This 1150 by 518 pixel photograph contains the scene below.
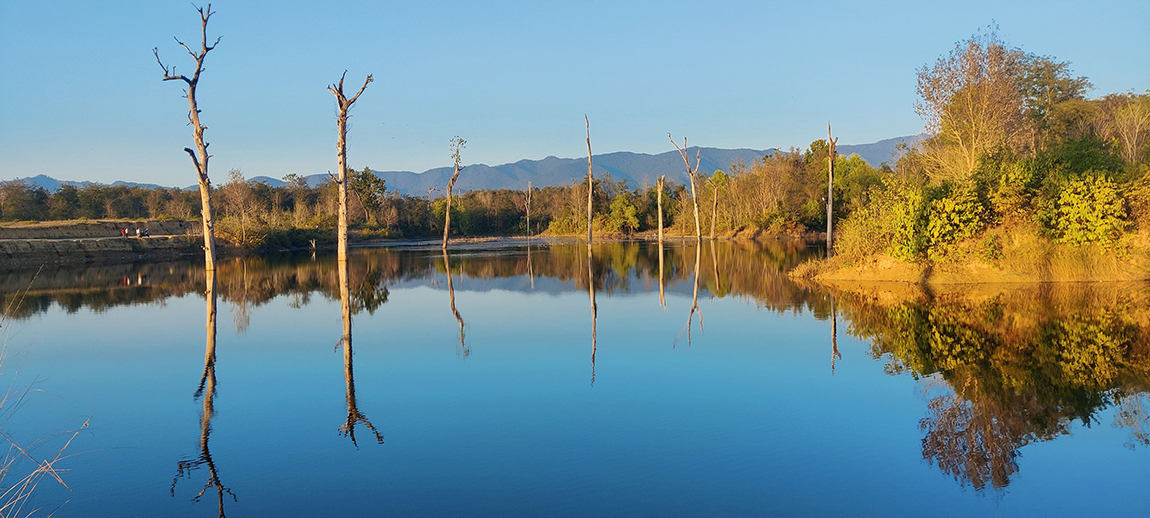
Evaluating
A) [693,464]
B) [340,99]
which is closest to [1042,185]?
[693,464]

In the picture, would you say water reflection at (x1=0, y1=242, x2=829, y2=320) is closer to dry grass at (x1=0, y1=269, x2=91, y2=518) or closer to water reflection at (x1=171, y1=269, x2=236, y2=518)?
water reflection at (x1=171, y1=269, x2=236, y2=518)

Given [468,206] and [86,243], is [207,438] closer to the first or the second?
[86,243]

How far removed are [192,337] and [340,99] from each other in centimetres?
1722

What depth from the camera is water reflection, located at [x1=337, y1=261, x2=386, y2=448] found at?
6.67 metres

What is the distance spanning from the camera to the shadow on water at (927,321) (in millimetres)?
6477

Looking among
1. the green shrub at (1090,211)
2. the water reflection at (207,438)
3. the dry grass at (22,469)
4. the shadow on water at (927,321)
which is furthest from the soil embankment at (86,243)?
the green shrub at (1090,211)

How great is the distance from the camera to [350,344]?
11219 mm

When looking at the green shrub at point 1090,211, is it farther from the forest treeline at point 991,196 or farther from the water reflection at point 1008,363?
the water reflection at point 1008,363

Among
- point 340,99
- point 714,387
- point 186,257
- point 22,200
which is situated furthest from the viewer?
point 22,200

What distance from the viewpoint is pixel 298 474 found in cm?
550

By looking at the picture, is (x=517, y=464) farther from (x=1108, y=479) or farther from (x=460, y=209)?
(x=460, y=209)

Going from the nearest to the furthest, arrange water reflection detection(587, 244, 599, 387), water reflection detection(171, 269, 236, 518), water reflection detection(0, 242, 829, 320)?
water reflection detection(171, 269, 236, 518)
water reflection detection(587, 244, 599, 387)
water reflection detection(0, 242, 829, 320)

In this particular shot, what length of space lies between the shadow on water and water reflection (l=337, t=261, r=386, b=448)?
0.10 ft

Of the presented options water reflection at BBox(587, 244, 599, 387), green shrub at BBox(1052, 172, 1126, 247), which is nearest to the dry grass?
water reflection at BBox(587, 244, 599, 387)
